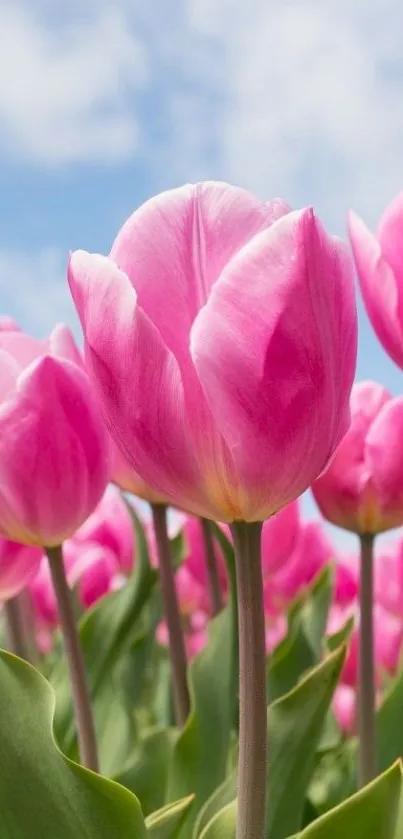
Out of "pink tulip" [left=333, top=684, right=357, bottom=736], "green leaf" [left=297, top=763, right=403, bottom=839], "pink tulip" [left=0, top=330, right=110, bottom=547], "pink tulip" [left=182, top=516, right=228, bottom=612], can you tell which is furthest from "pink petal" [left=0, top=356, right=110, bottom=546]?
"pink tulip" [left=333, top=684, right=357, bottom=736]

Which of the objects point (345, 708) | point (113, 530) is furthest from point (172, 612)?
point (345, 708)

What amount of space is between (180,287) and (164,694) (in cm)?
103

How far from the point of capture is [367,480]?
2.70ft

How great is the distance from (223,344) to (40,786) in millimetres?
241

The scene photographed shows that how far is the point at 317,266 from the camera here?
0.42 metres

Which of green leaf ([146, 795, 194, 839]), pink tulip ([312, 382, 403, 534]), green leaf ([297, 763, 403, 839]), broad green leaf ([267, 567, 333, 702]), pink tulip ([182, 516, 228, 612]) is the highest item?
pink tulip ([312, 382, 403, 534])

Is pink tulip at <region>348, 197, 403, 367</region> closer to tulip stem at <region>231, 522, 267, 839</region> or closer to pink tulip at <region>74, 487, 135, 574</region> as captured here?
tulip stem at <region>231, 522, 267, 839</region>

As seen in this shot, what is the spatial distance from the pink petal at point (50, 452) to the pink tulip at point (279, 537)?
1.41ft

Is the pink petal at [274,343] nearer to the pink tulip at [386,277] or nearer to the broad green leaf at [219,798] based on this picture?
the pink tulip at [386,277]

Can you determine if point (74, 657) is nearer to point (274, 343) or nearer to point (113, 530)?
point (274, 343)

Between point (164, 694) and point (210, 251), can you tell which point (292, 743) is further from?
point (164, 694)

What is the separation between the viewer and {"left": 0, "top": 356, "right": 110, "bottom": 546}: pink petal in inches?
23.9

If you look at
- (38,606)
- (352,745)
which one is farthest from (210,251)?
(38,606)

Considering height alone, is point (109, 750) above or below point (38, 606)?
below
